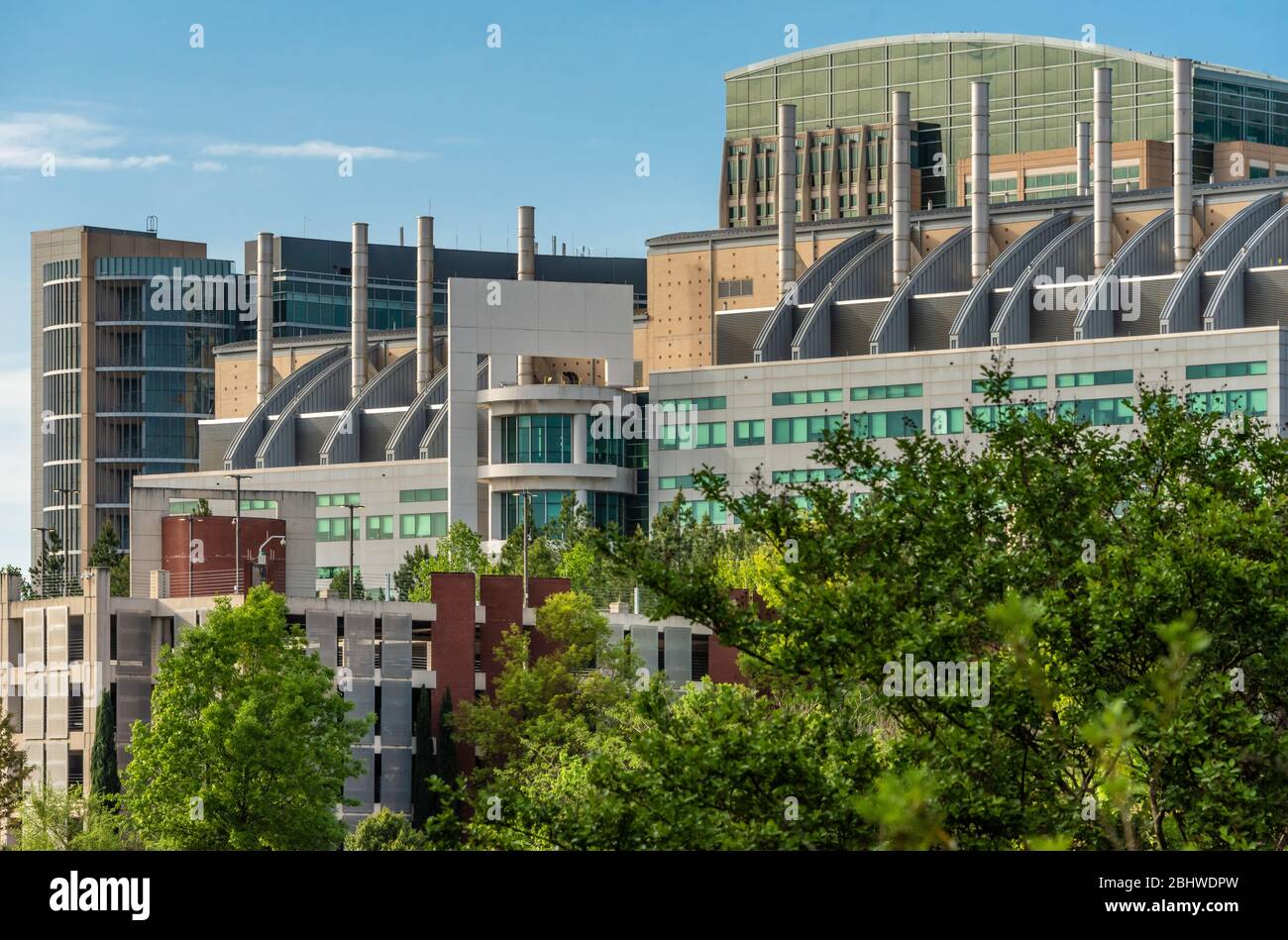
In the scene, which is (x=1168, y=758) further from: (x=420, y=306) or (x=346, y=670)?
(x=420, y=306)

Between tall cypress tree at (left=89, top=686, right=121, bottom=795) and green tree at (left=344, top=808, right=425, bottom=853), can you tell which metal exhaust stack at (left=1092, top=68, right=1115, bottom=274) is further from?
tall cypress tree at (left=89, top=686, right=121, bottom=795)

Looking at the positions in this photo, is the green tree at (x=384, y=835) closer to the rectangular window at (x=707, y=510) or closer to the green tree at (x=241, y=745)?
the green tree at (x=241, y=745)

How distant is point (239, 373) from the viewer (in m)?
183

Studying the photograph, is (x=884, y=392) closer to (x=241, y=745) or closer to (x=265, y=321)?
(x=265, y=321)

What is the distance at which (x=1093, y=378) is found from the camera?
5344 inches

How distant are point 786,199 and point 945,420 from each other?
2239 cm

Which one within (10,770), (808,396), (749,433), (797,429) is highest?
(808,396)

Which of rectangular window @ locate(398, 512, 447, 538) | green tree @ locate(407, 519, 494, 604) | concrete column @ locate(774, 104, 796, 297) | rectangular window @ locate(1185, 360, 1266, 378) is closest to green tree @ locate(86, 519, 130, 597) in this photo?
green tree @ locate(407, 519, 494, 604)

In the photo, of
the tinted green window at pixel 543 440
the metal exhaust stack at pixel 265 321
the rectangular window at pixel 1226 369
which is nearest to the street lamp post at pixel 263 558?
the tinted green window at pixel 543 440

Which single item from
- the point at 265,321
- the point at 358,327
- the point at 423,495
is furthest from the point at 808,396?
the point at 265,321

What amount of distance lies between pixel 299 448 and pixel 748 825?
5441 inches

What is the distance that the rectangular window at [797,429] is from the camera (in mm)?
143750

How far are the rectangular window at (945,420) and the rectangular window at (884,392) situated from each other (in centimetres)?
167
